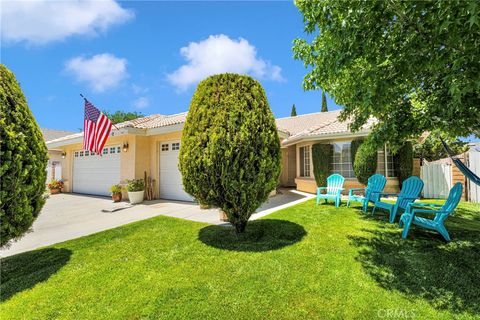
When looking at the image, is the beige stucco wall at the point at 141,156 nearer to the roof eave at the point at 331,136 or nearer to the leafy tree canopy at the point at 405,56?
the roof eave at the point at 331,136

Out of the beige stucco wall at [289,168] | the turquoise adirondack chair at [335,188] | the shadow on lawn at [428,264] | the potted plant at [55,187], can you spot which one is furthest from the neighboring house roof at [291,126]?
the shadow on lawn at [428,264]

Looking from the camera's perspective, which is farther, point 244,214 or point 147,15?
point 147,15

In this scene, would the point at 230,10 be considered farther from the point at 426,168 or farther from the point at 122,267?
the point at 426,168

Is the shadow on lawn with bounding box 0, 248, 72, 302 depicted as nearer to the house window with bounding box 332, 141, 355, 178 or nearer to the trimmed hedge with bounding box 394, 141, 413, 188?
the house window with bounding box 332, 141, 355, 178

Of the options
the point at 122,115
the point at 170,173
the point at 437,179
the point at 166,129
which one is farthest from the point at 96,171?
the point at 122,115

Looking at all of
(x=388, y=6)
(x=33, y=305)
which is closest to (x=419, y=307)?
(x=388, y=6)

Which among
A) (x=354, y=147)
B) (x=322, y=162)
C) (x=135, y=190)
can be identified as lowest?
(x=135, y=190)

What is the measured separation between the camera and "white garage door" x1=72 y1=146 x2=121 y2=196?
460 inches

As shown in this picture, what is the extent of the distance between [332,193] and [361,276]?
537 cm

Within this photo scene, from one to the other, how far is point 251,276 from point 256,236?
67.9 inches

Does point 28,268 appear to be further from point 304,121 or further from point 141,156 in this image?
point 304,121

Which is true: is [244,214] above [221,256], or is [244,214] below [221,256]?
above

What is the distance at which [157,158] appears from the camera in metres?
10.6

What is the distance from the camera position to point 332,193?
8406 millimetres
